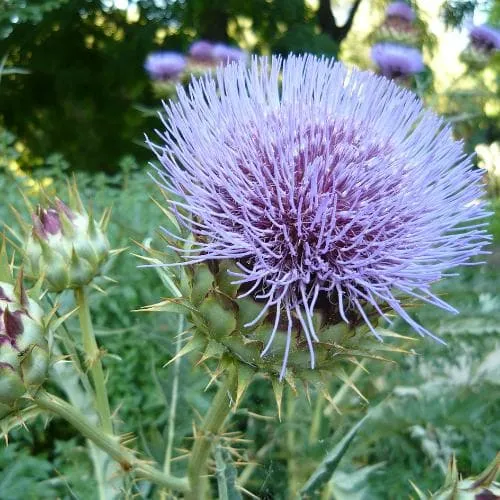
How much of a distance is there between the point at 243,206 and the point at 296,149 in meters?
0.14

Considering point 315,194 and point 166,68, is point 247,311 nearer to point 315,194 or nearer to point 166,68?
point 315,194

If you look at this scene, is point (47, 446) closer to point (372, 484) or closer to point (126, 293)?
point (126, 293)

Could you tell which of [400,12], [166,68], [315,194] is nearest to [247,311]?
[315,194]

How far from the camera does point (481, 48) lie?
2486mm

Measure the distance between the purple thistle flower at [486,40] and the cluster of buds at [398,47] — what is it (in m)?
0.23

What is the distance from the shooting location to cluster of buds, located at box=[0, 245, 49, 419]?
755mm

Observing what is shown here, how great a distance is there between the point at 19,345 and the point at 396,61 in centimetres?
195

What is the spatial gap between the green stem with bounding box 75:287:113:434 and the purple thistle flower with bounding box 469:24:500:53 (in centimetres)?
211

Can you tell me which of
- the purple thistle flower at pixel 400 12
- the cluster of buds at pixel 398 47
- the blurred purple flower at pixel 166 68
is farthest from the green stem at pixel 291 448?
the blurred purple flower at pixel 166 68

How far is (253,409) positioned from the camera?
1.41 m

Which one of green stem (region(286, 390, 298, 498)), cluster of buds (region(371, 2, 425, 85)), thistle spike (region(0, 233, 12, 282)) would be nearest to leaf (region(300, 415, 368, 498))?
green stem (region(286, 390, 298, 498))

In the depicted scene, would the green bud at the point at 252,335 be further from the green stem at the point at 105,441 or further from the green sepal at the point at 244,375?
the green stem at the point at 105,441

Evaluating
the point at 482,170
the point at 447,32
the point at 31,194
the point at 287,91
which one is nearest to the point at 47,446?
the point at 31,194

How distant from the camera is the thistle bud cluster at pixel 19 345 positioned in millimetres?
754
